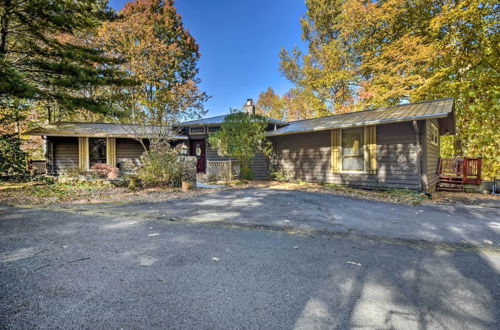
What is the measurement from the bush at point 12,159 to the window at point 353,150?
12.5 m

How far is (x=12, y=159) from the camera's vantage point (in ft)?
29.1

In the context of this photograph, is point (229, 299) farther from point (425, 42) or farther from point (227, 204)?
point (425, 42)

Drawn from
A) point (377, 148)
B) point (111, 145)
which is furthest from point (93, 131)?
point (377, 148)

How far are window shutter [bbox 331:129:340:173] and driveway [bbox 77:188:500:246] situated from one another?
10.1ft

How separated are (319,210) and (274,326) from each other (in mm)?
3932

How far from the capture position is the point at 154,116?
45.0 feet

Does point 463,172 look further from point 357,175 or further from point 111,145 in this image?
point 111,145

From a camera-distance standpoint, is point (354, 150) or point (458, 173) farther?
point (458, 173)

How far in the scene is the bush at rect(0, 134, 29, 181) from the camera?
867cm

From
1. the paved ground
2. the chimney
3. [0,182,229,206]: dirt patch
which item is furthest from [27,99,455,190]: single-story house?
the paved ground

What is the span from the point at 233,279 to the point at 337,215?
3288mm

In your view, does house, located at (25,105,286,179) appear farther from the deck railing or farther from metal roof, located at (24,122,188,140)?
the deck railing

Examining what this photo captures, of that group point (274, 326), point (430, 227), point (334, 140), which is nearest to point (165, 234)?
point (274, 326)

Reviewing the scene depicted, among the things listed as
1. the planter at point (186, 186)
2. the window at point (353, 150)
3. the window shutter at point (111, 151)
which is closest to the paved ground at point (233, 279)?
the planter at point (186, 186)
